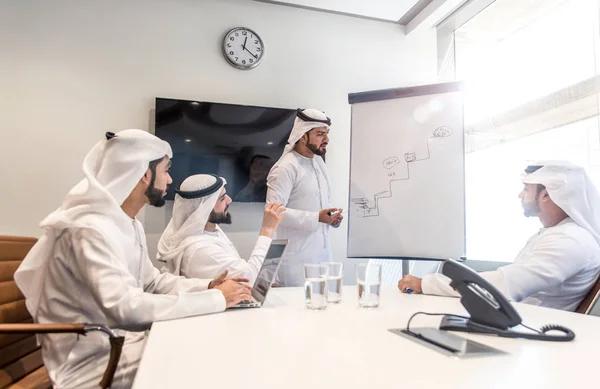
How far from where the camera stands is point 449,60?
14.4 ft

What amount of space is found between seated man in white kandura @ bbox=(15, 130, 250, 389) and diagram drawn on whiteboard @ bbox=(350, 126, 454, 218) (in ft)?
4.23

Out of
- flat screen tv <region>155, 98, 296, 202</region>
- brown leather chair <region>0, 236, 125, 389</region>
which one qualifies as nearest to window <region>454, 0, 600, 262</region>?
flat screen tv <region>155, 98, 296, 202</region>

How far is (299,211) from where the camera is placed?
283cm

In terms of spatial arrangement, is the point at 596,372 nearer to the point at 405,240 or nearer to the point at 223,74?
the point at 405,240

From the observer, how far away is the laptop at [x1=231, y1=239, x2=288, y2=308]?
4.50 ft

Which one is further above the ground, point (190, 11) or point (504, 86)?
point (190, 11)

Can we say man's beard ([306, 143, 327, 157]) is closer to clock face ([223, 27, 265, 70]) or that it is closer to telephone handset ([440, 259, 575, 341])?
clock face ([223, 27, 265, 70])

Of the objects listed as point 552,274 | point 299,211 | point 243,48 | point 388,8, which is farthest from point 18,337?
point 388,8

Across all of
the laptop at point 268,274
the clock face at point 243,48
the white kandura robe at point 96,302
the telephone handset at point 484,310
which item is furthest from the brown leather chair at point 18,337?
the clock face at point 243,48

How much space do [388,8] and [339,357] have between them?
391 centimetres

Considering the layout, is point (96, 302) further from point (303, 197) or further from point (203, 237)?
point (303, 197)

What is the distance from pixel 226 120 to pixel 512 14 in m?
2.63

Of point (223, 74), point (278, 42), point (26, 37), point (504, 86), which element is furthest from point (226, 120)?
point (504, 86)

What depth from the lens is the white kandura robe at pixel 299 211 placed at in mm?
2830
